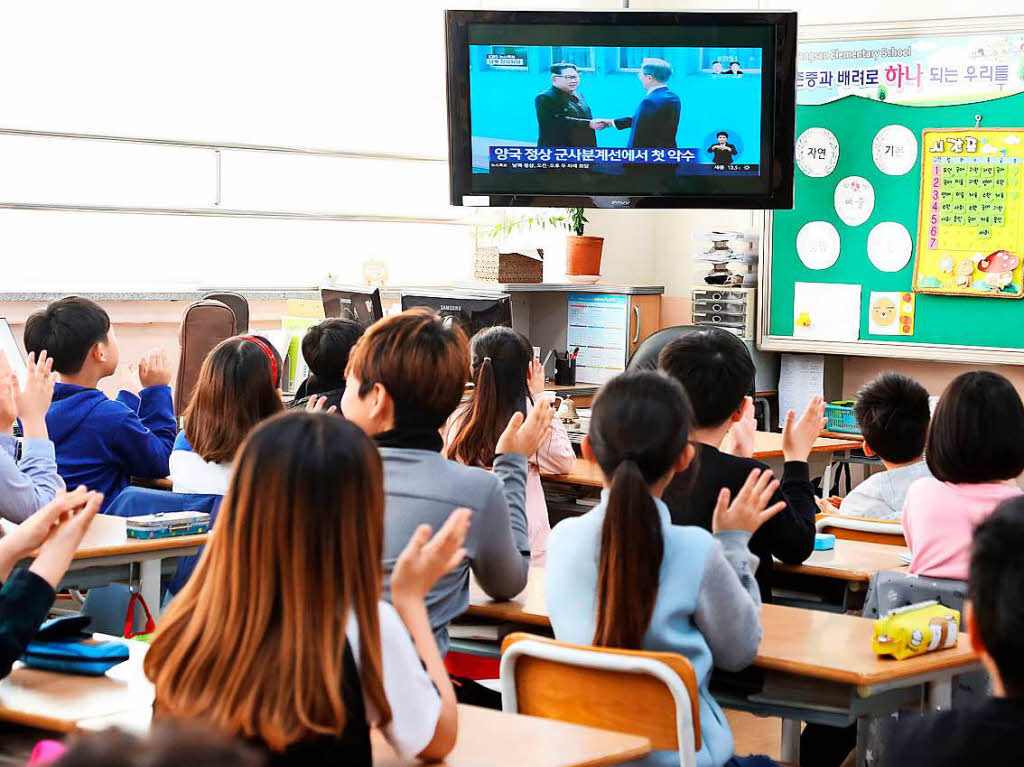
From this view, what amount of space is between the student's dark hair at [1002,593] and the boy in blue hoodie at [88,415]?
9.85 ft

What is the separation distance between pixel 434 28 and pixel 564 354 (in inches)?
75.1

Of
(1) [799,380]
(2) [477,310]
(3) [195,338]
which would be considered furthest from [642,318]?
(3) [195,338]

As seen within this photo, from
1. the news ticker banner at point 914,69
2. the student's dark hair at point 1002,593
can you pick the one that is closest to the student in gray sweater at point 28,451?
the student's dark hair at point 1002,593

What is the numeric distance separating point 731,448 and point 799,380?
3.95 metres

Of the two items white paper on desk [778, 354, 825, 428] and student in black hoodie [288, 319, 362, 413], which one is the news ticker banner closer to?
white paper on desk [778, 354, 825, 428]

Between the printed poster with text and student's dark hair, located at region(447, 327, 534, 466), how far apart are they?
124 inches

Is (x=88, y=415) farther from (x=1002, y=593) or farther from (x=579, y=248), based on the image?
(x=579, y=248)

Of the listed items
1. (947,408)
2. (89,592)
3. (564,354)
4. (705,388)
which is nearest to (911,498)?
(947,408)

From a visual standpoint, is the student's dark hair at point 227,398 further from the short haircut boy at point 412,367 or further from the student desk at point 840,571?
the student desk at point 840,571

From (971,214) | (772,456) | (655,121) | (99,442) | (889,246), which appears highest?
(655,121)

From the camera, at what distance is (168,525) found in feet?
10.6

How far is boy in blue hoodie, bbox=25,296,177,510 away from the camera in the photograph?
13.0 feet

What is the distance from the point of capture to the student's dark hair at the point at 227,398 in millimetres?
3484

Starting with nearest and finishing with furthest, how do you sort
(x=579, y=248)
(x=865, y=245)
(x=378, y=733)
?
1. (x=378, y=733)
2. (x=865, y=245)
3. (x=579, y=248)
